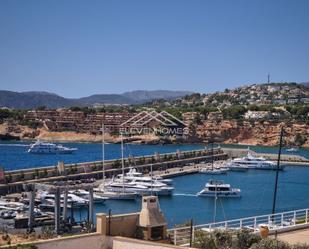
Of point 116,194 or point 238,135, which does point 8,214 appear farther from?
point 238,135

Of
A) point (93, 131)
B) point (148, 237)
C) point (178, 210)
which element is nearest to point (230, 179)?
point (178, 210)

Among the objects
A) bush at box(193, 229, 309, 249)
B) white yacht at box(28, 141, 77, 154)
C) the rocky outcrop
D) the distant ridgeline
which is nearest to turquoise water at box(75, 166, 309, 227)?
bush at box(193, 229, 309, 249)

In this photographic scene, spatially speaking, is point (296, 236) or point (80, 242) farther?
point (296, 236)

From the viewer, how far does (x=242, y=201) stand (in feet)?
199

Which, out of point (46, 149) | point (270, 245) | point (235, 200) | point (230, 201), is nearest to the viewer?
point (270, 245)

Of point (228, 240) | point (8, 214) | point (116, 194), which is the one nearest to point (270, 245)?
point (228, 240)

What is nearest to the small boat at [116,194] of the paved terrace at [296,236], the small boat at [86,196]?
the small boat at [86,196]

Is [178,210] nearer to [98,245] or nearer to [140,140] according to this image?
[98,245]

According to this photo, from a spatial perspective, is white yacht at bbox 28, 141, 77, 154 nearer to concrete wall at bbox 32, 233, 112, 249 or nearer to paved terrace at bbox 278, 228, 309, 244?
paved terrace at bbox 278, 228, 309, 244

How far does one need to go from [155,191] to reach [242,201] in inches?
329

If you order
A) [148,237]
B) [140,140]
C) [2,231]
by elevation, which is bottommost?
[140,140]

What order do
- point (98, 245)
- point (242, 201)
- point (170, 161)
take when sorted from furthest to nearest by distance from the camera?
1. point (170, 161)
2. point (242, 201)
3. point (98, 245)

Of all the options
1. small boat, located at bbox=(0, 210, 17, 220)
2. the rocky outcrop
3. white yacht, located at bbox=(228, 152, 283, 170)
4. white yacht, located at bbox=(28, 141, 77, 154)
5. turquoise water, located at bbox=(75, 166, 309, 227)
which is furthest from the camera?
the rocky outcrop

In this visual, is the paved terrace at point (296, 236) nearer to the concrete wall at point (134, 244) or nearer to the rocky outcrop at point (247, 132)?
the concrete wall at point (134, 244)
